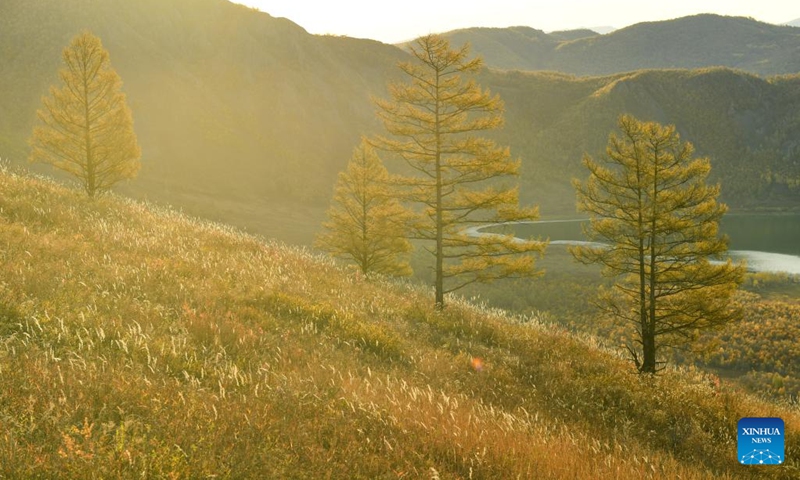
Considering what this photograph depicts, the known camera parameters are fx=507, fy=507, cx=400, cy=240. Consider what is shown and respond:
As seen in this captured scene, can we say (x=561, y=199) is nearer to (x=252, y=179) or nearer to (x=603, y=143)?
(x=603, y=143)

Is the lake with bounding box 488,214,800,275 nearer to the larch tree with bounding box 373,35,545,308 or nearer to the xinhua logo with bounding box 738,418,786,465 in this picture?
the larch tree with bounding box 373,35,545,308

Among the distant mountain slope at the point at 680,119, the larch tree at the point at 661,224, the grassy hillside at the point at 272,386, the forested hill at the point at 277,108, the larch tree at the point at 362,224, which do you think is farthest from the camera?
the distant mountain slope at the point at 680,119

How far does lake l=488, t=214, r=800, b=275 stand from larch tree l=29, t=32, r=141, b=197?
42.4 meters

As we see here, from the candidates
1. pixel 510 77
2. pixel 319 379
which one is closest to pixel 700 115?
pixel 510 77

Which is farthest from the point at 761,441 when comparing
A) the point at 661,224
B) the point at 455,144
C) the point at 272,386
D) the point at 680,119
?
Answer: the point at 680,119

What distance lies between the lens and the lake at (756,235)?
6562 centimetres

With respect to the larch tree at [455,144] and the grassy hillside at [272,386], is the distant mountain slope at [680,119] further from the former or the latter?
the grassy hillside at [272,386]

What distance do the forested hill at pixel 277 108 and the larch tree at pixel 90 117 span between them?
92.5 ft

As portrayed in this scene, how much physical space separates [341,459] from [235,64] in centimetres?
10317

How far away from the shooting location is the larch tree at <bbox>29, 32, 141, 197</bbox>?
69.8 feet

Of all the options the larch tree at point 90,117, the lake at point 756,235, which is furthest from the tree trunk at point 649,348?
the lake at point 756,235

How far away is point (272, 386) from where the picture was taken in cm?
487

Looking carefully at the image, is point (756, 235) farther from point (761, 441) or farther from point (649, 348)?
point (761, 441)

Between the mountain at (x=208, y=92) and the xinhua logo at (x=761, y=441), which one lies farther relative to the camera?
the mountain at (x=208, y=92)
